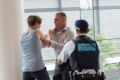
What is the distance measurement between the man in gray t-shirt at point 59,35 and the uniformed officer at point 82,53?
30 cm

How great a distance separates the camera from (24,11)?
11.8ft

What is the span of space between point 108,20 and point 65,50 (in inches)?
62.3

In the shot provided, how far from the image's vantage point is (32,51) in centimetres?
299

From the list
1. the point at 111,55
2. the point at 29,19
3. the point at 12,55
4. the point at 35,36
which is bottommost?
the point at 111,55

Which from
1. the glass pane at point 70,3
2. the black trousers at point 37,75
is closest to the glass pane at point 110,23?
the glass pane at point 70,3

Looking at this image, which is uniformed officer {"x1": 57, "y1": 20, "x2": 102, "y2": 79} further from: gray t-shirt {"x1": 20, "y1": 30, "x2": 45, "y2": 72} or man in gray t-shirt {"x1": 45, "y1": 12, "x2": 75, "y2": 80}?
gray t-shirt {"x1": 20, "y1": 30, "x2": 45, "y2": 72}

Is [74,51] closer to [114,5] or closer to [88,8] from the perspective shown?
[88,8]

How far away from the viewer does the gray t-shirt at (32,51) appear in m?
2.98

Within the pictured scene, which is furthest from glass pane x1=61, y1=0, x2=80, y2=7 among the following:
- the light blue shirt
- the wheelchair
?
the wheelchair

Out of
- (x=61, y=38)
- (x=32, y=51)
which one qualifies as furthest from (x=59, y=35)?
(x=32, y=51)

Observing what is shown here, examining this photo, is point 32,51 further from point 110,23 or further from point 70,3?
point 110,23

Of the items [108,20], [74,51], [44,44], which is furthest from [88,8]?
[74,51]

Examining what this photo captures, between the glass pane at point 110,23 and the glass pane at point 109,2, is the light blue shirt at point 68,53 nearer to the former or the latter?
the glass pane at point 110,23

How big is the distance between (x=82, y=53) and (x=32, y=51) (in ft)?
2.16
